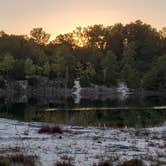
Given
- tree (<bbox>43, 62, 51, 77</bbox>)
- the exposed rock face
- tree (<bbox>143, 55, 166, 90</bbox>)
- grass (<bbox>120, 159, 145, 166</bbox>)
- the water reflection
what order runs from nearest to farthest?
grass (<bbox>120, 159, 145, 166</bbox>) → the water reflection → the exposed rock face → tree (<bbox>143, 55, 166, 90</bbox>) → tree (<bbox>43, 62, 51, 77</bbox>)

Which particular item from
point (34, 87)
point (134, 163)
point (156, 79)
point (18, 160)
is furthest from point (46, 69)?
point (134, 163)

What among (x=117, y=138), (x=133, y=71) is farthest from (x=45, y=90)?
(x=117, y=138)

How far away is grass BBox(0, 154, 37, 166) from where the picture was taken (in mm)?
14983

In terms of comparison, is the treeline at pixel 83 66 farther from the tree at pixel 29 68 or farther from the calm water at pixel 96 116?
the calm water at pixel 96 116

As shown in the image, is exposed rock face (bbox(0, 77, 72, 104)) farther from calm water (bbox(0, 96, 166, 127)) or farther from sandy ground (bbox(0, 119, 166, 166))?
sandy ground (bbox(0, 119, 166, 166))

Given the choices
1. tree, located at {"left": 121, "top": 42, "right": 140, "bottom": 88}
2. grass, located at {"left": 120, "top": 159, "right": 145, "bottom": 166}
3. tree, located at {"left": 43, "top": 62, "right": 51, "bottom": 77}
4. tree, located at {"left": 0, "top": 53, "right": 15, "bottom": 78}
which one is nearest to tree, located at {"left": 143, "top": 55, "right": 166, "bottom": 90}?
tree, located at {"left": 121, "top": 42, "right": 140, "bottom": 88}

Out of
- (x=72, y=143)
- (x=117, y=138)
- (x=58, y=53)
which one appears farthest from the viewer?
(x=58, y=53)

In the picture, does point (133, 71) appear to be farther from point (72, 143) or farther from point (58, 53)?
point (72, 143)

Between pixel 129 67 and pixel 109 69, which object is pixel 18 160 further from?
pixel 109 69

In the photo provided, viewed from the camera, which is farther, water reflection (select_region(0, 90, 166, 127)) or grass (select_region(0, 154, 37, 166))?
water reflection (select_region(0, 90, 166, 127))

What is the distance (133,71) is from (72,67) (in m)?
22.0

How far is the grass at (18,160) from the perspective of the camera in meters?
15.0

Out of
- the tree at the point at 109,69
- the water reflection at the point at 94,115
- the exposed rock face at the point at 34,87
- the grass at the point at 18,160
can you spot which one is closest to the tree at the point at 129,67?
the tree at the point at 109,69

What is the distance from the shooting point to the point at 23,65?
176 meters
